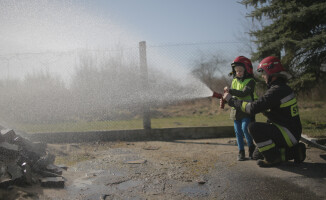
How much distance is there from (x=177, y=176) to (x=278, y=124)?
5.87 feet

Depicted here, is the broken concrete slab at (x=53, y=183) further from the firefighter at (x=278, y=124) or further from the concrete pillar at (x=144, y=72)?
the concrete pillar at (x=144, y=72)

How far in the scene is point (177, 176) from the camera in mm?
3803

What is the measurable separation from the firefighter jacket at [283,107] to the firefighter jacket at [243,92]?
16.9 inches

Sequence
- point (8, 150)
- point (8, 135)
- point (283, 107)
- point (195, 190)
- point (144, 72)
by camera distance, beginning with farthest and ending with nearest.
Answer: point (144, 72)
point (8, 135)
point (283, 107)
point (8, 150)
point (195, 190)

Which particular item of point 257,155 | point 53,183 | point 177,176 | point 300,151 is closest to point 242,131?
point 257,155

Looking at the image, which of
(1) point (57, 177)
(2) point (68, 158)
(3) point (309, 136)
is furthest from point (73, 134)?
(3) point (309, 136)

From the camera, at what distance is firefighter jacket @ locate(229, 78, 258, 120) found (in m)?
4.45

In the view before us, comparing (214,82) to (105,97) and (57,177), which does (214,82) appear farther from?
(57,177)

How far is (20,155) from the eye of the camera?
3.87m

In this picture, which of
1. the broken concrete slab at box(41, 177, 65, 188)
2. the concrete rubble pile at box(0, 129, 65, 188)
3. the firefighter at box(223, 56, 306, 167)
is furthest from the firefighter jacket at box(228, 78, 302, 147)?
the concrete rubble pile at box(0, 129, 65, 188)

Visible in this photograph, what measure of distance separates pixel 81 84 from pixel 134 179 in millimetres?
5170

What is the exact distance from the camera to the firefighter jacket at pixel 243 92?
4449 millimetres

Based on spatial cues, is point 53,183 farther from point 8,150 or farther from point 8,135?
point 8,135

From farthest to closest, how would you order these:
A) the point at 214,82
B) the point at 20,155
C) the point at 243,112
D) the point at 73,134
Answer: the point at 214,82 → the point at 73,134 → the point at 243,112 → the point at 20,155
